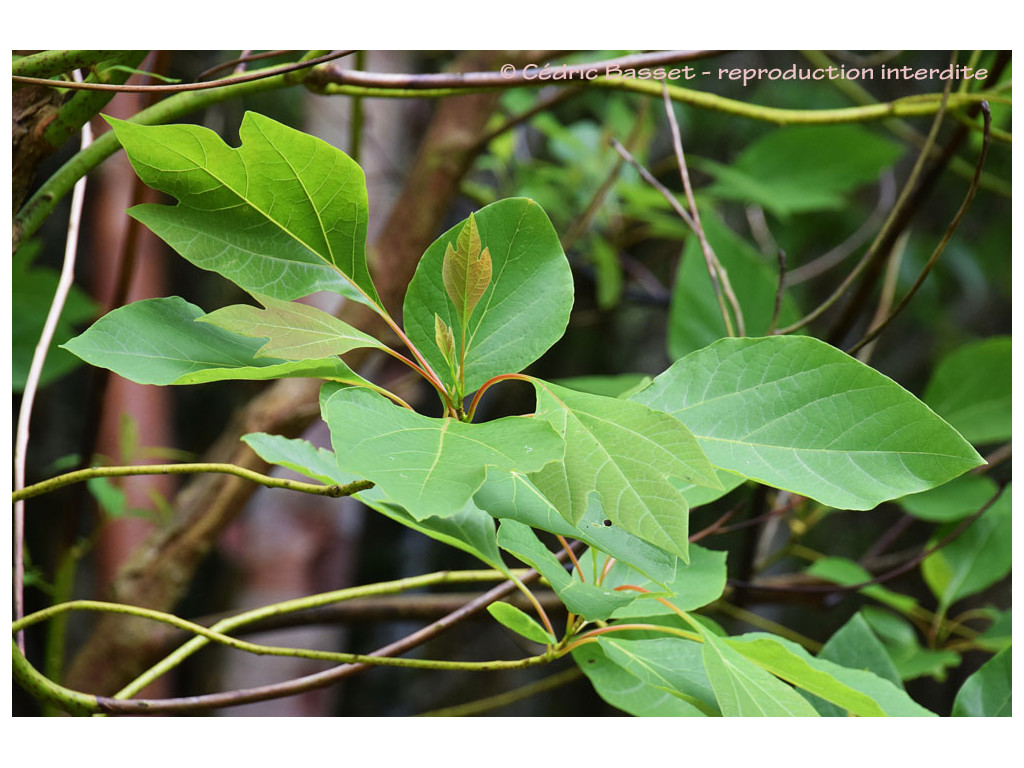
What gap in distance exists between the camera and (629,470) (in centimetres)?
16

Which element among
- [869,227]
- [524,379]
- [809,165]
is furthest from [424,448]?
[869,227]

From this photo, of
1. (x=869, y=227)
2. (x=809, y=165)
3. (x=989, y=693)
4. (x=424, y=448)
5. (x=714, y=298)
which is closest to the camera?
(x=424, y=448)

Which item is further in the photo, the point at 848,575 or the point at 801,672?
the point at 848,575

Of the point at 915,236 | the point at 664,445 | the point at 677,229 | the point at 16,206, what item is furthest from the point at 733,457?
the point at 915,236

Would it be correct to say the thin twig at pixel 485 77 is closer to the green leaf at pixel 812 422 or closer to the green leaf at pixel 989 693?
the green leaf at pixel 812 422

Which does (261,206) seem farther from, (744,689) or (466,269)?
(744,689)

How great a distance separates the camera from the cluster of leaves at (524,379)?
0.16 meters

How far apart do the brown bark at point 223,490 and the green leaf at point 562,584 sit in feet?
0.63

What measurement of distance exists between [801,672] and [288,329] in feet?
0.48

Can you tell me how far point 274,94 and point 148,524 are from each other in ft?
0.94

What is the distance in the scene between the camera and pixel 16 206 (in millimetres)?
222

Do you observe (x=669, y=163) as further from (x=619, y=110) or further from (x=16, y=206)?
(x=16, y=206)

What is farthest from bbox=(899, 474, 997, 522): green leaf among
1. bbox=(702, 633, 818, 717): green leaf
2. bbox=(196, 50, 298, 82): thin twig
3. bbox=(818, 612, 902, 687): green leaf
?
bbox=(196, 50, 298, 82): thin twig
